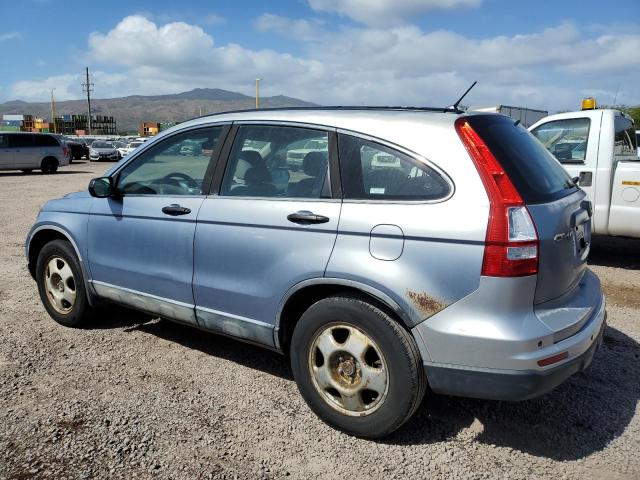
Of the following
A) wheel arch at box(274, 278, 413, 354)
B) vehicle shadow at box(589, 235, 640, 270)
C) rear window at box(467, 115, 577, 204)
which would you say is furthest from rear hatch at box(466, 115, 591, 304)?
vehicle shadow at box(589, 235, 640, 270)

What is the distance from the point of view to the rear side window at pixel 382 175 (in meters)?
2.71

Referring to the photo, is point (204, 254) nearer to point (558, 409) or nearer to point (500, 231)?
point (500, 231)

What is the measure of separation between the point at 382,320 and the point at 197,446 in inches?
47.2

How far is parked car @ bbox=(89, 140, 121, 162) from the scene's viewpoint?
35.7m

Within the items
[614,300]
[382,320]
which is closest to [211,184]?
[382,320]

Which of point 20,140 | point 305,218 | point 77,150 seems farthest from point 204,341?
point 77,150

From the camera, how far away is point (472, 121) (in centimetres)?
282

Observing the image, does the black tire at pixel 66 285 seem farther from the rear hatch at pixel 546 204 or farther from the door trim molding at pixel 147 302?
the rear hatch at pixel 546 204

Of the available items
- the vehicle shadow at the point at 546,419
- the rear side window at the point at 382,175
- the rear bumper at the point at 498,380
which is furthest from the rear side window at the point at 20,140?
the rear bumper at the point at 498,380

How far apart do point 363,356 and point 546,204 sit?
1.18m

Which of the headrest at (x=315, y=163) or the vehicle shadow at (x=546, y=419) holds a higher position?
the headrest at (x=315, y=163)

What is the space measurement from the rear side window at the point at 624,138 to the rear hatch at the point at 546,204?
171 inches

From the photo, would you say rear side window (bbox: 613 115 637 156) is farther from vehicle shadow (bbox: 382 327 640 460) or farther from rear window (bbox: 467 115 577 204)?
rear window (bbox: 467 115 577 204)

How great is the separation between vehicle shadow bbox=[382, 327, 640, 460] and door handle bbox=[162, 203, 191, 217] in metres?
1.83
